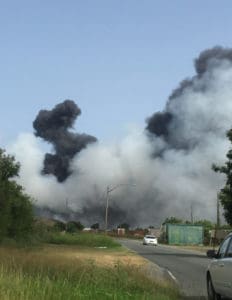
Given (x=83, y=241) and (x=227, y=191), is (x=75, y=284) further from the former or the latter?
(x=83, y=241)

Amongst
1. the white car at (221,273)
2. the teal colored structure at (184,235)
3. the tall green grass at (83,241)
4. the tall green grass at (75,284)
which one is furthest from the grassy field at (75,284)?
the teal colored structure at (184,235)

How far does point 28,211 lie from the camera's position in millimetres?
49625

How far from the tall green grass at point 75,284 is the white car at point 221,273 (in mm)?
917

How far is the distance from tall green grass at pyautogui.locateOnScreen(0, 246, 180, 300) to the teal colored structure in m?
93.0

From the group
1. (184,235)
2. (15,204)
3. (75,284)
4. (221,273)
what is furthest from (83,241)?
(75,284)

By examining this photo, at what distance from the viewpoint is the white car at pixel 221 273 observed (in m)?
14.0

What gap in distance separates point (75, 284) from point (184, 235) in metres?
99.7

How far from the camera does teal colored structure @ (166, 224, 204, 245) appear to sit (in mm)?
110625

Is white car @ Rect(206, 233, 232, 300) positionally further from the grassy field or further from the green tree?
the green tree

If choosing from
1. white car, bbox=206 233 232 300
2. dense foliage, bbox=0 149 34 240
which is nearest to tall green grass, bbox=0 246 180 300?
white car, bbox=206 233 232 300

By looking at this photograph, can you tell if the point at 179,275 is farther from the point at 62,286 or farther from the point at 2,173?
the point at 2,173

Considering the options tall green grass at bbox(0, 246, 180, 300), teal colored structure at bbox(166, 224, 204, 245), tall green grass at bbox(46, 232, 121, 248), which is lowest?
tall green grass at bbox(0, 246, 180, 300)

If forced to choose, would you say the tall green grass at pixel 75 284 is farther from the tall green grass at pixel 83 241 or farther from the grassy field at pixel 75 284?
the tall green grass at pixel 83 241

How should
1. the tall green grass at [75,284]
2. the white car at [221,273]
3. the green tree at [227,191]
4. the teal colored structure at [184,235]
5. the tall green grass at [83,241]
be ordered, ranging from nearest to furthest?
1. the tall green grass at [75,284]
2. the white car at [221,273]
3. the green tree at [227,191]
4. the tall green grass at [83,241]
5. the teal colored structure at [184,235]
